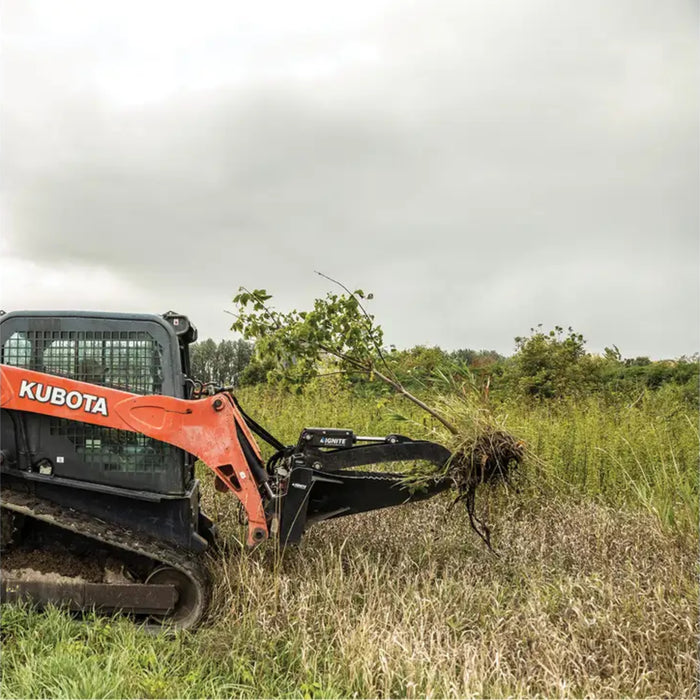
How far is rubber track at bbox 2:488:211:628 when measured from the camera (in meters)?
4.36

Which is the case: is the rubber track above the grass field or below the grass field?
above

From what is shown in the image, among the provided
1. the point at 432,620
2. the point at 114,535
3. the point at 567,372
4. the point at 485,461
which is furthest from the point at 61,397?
the point at 567,372

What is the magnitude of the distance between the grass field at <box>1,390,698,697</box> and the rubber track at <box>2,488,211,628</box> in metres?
0.21

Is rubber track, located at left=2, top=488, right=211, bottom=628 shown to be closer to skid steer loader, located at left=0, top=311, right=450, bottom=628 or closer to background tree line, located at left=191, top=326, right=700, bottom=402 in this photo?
skid steer loader, located at left=0, top=311, right=450, bottom=628

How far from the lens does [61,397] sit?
455 cm

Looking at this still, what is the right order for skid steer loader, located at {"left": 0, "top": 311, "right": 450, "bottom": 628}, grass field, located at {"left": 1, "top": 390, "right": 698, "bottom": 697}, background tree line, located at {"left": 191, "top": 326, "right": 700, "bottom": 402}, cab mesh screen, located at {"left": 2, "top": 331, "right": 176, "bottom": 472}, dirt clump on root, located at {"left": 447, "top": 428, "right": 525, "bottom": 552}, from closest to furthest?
grass field, located at {"left": 1, "top": 390, "right": 698, "bottom": 697} < skid steer loader, located at {"left": 0, "top": 311, "right": 450, "bottom": 628} < cab mesh screen, located at {"left": 2, "top": 331, "right": 176, "bottom": 472} < dirt clump on root, located at {"left": 447, "top": 428, "right": 525, "bottom": 552} < background tree line, located at {"left": 191, "top": 326, "right": 700, "bottom": 402}

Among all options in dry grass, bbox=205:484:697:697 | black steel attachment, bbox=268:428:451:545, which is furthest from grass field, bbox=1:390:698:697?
black steel attachment, bbox=268:428:451:545

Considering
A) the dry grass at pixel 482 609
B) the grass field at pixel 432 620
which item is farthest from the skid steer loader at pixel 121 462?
the dry grass at pixel 482 609

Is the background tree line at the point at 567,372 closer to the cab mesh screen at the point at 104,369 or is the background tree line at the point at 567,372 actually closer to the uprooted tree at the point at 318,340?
the uprooted tree at the point at 318,340

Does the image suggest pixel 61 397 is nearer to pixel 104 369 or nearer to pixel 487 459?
pixel 104 369

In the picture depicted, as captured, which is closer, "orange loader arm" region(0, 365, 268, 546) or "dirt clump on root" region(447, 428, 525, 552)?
"orange loader arm" region(0, 365, 268, 546)

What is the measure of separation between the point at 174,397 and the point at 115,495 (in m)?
0.81

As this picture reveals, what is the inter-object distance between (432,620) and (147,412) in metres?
2.25

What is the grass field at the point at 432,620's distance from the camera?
361 cm
